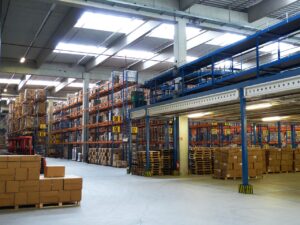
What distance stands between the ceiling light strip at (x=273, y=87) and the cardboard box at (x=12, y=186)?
650 cm

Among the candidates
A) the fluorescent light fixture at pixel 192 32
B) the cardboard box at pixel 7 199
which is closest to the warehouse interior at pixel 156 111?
the cardboard box at pixel 7 199

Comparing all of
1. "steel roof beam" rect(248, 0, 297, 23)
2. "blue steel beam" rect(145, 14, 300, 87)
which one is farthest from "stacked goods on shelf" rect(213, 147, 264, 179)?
"steel roof beam" rect(248, 0, 297, 23)

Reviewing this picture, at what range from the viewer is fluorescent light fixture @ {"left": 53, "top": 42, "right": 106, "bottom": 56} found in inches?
850

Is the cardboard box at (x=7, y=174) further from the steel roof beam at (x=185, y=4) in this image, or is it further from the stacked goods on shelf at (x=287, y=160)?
the stacked goods on shelf at (x=287, y=160)

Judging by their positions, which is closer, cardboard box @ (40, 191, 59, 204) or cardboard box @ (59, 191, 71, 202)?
cardboard box @ (40, 191, 59, 204)

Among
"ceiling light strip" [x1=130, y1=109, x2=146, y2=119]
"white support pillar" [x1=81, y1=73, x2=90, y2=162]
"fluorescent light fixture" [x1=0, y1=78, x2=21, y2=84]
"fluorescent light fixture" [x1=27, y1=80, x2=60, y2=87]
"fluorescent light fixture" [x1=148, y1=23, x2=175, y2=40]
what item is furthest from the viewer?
"fluorescent light fixture" [x1=27, y1=80, x2=60, y2=87]

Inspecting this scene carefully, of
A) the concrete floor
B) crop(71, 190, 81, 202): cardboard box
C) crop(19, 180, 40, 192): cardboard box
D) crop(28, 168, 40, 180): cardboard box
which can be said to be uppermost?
crop(28, 168, 40, 180): cardboard box

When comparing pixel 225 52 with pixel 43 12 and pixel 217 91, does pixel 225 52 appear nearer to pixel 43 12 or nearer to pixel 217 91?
pixel 217 91

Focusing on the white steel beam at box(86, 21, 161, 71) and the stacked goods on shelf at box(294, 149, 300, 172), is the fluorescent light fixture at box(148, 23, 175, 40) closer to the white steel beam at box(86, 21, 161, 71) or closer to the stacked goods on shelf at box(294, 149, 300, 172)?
the white steel beam at box(86, 21, 161, 71)

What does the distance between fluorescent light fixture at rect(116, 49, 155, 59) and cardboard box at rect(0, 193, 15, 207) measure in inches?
643

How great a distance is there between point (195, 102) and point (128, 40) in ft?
31.6

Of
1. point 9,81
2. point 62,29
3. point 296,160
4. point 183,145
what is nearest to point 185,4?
point 183,145

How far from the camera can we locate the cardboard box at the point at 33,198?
761 centimetres

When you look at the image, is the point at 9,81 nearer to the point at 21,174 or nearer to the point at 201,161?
the point at 201,161
